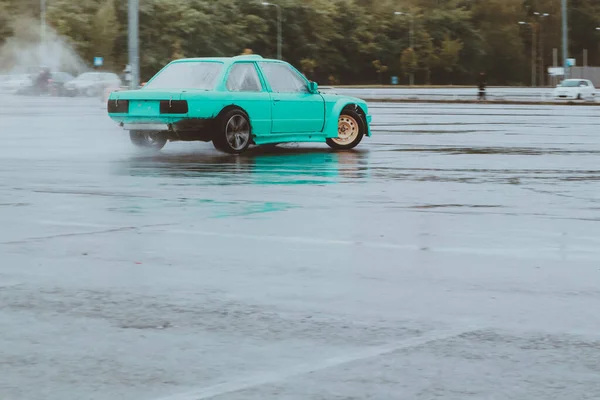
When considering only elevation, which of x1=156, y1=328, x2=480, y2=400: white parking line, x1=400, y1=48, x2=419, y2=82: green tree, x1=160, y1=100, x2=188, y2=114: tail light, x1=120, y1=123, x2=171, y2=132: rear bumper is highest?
x1=400, y1=48, x2=419, y2=82: green tree

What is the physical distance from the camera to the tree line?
104m

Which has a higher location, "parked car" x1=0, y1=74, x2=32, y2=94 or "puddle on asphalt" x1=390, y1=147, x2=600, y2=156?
"parked car" x1=0, y1=74, x2=32, y2=94

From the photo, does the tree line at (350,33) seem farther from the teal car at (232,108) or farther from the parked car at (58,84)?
the teal car at (232,108)

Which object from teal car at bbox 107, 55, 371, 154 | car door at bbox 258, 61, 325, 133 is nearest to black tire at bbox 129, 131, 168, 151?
teal car at bbox 107, 55, 371, 154

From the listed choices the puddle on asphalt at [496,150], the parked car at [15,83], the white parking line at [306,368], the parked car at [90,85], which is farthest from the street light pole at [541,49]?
the white parking line at [306,368]

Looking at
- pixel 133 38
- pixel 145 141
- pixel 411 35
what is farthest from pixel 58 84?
pixel 411 35

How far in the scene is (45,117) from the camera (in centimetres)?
3731

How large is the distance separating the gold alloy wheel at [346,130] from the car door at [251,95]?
6.04ft

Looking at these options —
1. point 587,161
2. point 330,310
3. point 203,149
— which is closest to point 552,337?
point 330,310

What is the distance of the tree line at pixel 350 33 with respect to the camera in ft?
341

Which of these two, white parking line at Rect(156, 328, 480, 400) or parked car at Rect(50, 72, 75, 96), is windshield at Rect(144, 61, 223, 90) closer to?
white parking line at Rect(156, 328, 480, 400)

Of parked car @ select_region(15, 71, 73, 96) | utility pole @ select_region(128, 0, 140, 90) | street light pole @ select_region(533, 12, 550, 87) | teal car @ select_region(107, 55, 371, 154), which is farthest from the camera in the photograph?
street light pole @ select_region(533, 12, 550, 87)

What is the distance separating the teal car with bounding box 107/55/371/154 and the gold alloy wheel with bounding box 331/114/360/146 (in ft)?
0.05

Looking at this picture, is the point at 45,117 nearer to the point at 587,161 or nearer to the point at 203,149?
the point at 203,149
